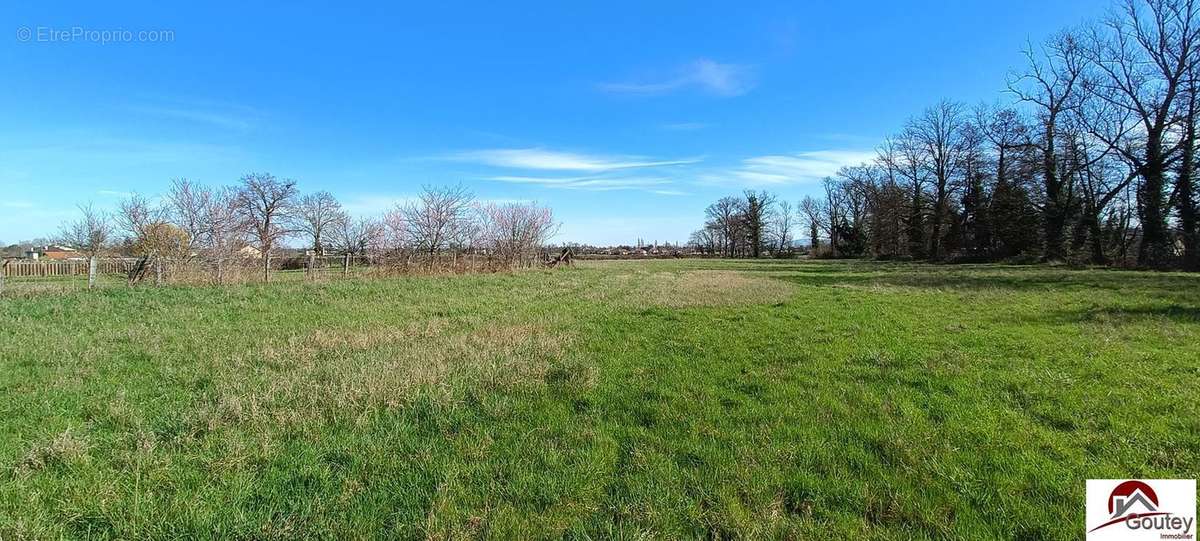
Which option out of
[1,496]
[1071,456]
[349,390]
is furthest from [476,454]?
[1071,456]

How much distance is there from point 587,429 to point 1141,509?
368 cm

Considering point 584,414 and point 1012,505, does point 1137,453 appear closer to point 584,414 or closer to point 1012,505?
point 1012,505

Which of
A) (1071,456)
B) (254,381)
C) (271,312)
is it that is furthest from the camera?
(271,312)

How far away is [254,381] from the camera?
5.68m

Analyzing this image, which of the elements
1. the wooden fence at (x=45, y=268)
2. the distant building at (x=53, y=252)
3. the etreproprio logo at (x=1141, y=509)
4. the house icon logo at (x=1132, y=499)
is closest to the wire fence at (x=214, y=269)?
the wooden fence at (x=45, y=268)

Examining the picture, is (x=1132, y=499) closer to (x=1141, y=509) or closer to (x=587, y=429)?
(x=1141, y=509)

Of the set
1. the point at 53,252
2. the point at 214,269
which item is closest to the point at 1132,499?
the point at 214,269

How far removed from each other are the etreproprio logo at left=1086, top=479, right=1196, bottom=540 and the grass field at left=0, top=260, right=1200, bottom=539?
105mm

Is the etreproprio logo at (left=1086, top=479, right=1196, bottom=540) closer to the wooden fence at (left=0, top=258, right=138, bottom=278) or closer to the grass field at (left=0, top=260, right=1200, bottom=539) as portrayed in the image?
the grass field at (left=0, top=260, right=1200, bottom=539)

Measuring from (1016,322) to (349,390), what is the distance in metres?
11.9

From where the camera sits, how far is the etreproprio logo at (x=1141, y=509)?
277cm

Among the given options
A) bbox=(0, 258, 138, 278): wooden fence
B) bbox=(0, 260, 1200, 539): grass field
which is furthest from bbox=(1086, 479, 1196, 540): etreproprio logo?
bbox=(0, 258, 138, 278): wooden fence

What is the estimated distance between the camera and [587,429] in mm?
4258

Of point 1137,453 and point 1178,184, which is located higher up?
point 1178,184
